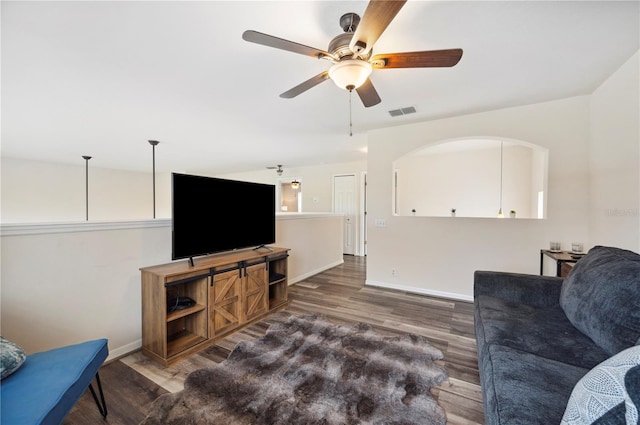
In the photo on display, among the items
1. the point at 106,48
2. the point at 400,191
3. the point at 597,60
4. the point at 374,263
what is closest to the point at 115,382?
the point at 106,48

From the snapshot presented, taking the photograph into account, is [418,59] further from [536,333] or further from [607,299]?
[536,333]

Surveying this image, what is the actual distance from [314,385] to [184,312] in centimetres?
123

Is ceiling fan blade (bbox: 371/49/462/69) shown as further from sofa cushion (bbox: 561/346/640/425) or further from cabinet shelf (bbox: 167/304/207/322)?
cabinet shelf (bbox: 167/304/207/322)

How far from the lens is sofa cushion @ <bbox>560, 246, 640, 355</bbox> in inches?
47.3

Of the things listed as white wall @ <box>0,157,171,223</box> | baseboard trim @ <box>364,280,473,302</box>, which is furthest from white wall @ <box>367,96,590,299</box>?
white wall @ <box>0,157,171,223</box>

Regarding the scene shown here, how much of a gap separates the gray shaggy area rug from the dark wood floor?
0.38 ft

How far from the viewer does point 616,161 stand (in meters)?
2.26

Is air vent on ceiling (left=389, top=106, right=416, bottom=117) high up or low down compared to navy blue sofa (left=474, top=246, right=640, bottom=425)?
up

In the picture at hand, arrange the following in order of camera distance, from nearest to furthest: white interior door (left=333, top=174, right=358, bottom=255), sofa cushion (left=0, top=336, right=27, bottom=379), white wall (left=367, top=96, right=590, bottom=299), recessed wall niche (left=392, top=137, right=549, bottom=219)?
sofa cushion (left=0, top=336, right=27, bottom=379) → white wall (left=367, top=96, right=590, bottom=299) → recessed wall niche (left=392, top=137, right=549, bottom=219) → white interior door (left=333, top=174, right=358, bottom=255)

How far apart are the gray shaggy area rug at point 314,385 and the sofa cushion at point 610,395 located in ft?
3.27

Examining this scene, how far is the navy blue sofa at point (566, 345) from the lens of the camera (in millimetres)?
686

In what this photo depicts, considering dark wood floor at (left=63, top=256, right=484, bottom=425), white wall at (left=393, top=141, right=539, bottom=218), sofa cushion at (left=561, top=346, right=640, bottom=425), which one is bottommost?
dark wood floor at (left=63, top=256, right=484, bottom=425)

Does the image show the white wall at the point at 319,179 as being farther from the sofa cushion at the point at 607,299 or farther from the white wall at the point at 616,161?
the sofa cushion at the point at 607,299

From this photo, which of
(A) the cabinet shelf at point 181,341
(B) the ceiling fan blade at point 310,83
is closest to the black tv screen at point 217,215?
(A) the cabinet shelf at point 181,341
